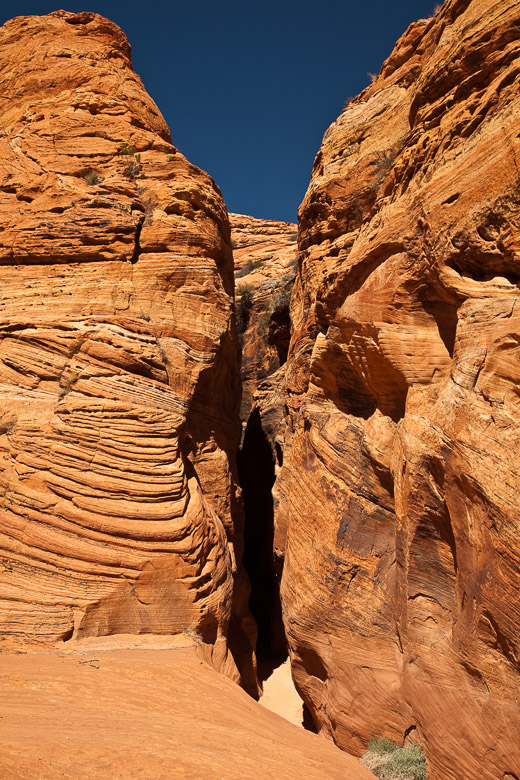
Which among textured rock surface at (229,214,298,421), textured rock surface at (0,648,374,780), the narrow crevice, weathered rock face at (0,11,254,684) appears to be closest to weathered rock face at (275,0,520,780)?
textured rock surface at (0,648,374,780)

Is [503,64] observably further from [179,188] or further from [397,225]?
[179,188]

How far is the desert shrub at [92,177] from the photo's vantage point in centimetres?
1309

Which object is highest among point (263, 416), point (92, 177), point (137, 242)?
point (92, 177)

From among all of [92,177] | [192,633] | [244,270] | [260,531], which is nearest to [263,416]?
[260,531]

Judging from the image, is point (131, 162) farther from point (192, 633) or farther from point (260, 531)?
point (260, 531)

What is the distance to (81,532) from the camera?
902 cm

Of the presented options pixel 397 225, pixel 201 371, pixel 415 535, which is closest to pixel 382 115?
pixel 397 225

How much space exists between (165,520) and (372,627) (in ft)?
14.6

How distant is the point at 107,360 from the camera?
10.7m

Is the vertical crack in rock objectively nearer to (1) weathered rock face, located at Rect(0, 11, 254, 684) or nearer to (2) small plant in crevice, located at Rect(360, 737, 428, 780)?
(1) weathered rock face, located at Rect(0, 11, 254, 684)

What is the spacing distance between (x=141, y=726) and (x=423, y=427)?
5.59 metres

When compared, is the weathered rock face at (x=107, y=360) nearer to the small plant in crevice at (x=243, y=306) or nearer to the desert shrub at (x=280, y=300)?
the desert shrub at (x=280, y=300)

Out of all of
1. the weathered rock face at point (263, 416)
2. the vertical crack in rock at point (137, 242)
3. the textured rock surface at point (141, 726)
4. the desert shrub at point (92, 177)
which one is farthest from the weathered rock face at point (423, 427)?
the weathered rock face at point (263, 416)

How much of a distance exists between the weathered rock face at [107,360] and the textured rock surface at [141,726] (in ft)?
4.78
